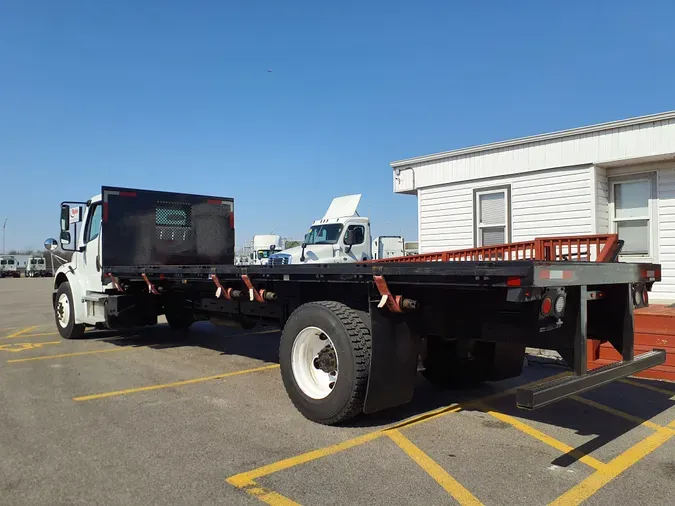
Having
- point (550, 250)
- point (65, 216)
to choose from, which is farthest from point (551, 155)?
point (65, 216)

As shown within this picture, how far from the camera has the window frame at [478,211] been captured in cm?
1077

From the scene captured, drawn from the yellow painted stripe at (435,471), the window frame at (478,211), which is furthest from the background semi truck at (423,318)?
the window frame at (478,211)

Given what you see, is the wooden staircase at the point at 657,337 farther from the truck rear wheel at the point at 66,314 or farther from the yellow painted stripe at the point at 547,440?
the truck rear wheel at the point at 66,314

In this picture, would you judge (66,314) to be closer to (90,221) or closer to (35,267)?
(90,221)

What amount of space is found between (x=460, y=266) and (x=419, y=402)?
2.37 metres

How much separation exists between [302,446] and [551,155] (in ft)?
26.1

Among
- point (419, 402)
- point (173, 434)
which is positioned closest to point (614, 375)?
point (419, 402)

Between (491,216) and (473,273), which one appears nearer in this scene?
(473,273)

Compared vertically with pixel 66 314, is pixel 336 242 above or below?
above

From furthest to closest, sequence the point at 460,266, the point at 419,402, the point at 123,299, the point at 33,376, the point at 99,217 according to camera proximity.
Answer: the point at 99,217
the point at 123,299
the point at 33,376
the point at 419,402
the point at 460,266

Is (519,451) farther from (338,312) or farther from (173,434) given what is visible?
(173,434)

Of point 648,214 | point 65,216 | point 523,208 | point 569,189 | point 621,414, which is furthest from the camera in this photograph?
point 523,208

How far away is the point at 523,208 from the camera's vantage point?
10508mm

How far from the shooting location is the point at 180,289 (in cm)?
809
